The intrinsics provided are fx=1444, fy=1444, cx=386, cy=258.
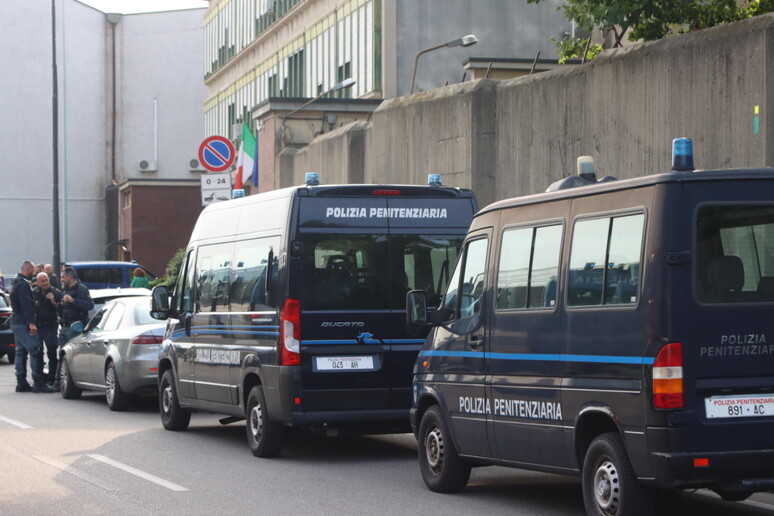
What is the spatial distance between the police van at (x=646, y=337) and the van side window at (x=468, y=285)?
24.5 inches

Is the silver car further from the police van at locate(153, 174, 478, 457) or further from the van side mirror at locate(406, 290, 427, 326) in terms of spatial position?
the van side mirror at locate(406, 290, 427, 326)

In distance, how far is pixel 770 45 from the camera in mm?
14680

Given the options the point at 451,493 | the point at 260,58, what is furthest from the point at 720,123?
the point at 260,58

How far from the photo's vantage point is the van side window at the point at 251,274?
1286cm

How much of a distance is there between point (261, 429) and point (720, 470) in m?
5.89

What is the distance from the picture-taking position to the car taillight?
17938mm

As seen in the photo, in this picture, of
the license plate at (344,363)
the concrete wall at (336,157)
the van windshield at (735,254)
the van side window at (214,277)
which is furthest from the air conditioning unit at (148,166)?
the van windshield at (735,254)

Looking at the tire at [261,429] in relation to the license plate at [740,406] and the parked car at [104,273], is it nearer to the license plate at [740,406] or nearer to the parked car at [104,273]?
the license plate at [740,406]

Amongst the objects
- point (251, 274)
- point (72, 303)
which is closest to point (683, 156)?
point (251, 274)

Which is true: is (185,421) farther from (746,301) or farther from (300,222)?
(746,301)

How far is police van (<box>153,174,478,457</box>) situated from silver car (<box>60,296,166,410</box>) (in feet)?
14.3

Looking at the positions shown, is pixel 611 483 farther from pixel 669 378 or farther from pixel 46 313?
pixel 46 313

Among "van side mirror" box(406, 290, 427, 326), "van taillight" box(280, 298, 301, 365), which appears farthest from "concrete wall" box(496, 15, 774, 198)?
"van side mirror" box(406, 290, 427, 326)

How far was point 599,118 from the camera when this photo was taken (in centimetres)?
1831
